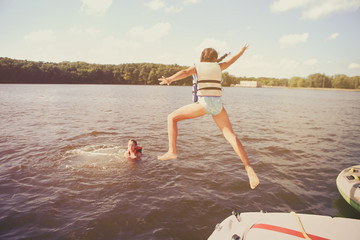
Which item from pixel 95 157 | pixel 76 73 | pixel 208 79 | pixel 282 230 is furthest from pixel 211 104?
pixel 76 73

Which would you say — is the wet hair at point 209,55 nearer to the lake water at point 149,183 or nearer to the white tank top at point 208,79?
the white tank top at point 208,79

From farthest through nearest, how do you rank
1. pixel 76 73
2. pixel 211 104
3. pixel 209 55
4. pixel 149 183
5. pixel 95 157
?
pixel 76 73
pixel 95 157
pixel 149 183
pixel 209 55
pixel 211 104

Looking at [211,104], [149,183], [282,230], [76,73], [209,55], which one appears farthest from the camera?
[76,73]

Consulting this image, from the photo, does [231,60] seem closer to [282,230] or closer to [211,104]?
[211,104]

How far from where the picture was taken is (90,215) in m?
8.47

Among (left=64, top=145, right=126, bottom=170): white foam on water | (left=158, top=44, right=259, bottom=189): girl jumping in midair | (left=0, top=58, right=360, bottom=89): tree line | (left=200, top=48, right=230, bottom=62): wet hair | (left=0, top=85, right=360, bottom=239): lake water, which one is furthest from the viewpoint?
(left=0, top=58, right=360, bottom=89): tree line

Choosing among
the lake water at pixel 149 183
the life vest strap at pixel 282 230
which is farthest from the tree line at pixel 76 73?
the life vest strap at pixel 282 230

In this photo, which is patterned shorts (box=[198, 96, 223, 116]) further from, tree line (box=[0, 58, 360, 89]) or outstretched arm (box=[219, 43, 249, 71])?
tree line (box=[0, 58, 360, 89])

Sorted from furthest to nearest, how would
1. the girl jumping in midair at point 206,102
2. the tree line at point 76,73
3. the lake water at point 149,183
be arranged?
the tree line at point 76,73
the lake water at point 149,183
the girl jumping in midair at point 206,102

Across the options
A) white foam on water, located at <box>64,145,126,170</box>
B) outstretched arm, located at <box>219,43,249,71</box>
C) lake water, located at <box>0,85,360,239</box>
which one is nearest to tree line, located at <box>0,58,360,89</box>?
lake water, located at <box>0,85,360,239</box>

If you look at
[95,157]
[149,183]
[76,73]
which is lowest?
[149,183]

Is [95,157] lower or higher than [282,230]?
lower

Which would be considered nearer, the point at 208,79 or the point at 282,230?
the point at 208,79

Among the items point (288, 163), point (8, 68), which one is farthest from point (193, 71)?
point (8, 68)
